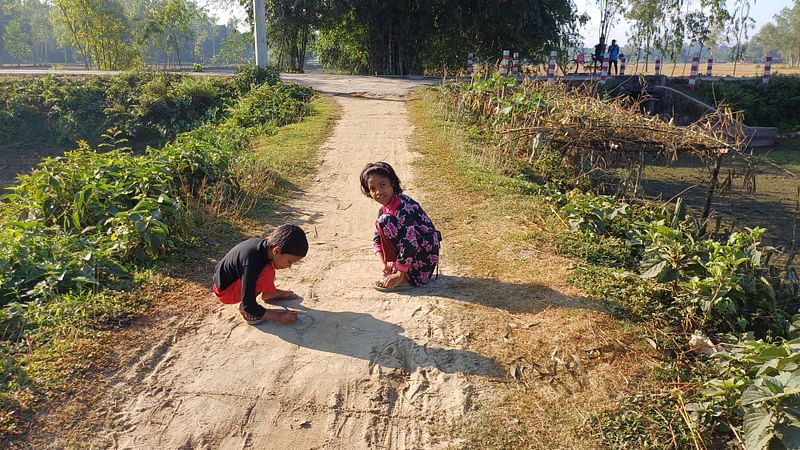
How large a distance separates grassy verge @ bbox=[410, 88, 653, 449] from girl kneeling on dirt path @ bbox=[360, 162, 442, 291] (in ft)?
1.39

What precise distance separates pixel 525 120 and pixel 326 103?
6595 millimetres

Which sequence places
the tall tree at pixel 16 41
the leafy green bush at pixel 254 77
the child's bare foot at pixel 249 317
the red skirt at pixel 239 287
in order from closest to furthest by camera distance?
the child's bare foot at pixel 249 317 < the red skirt at pixel 239 287 < the leafy green bush at pixel 254 77 < the tall tree at pixel 16 41

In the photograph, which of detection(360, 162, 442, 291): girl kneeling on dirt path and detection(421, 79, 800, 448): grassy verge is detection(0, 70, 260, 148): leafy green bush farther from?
detection(360, 162, 442, 291): girl kneeling on dirt path

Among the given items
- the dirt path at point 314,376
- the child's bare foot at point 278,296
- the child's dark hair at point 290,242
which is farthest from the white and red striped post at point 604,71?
the child's dark hair at point 290,242

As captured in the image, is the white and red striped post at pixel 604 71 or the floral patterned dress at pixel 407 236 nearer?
the floral patterned dress at pixel 407 236

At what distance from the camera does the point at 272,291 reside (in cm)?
382

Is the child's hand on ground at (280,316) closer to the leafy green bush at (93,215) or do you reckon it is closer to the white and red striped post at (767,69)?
the leafy green bush at (93,215)

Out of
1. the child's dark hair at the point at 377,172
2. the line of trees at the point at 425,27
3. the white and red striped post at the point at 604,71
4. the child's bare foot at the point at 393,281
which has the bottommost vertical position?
the child's bare foot at the point at 393,281

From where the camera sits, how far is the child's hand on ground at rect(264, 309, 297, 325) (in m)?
3.58

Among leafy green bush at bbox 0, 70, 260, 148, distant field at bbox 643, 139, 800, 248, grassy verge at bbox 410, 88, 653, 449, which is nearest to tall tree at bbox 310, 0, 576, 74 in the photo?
leafy green bush at bbox 0, 70, 260, 148

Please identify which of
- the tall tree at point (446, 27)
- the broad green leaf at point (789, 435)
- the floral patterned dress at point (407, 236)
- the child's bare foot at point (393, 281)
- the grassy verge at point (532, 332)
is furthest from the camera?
the tall tree at point (446, 27)

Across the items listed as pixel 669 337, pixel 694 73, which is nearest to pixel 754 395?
pixel 669 337

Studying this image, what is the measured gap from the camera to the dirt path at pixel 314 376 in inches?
109

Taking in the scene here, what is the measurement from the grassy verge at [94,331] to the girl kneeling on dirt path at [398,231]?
1300 mm
